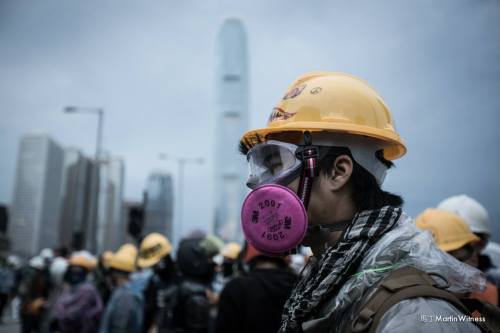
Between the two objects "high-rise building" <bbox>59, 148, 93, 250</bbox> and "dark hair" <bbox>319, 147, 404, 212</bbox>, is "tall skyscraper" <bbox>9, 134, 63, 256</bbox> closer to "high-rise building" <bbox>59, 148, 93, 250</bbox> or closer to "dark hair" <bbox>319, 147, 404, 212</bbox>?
"high-rise building" <bbox>59, 148, 93, 250</bbox>

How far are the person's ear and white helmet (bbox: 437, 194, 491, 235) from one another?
3.14 m

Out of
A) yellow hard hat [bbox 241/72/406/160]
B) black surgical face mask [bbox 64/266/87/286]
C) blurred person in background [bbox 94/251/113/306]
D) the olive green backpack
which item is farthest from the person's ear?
blurred person in background [bbox 94/251/113/306]

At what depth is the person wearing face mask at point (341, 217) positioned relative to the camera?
136 centimetres

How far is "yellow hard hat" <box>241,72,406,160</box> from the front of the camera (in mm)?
1813

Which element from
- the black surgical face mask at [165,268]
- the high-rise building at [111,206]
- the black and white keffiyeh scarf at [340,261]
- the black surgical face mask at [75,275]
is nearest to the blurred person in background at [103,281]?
the black surgical face mask at [75,275]

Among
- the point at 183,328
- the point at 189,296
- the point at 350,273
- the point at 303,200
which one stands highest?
the point at 303,200

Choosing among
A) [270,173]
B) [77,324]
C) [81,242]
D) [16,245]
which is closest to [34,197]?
[16,245]

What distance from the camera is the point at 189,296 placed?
464 cm

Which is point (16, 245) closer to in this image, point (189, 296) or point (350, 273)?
point (189, 296)

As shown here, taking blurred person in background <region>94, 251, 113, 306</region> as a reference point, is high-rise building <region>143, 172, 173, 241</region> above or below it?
above

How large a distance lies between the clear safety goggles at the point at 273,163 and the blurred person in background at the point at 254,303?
4.90 ft

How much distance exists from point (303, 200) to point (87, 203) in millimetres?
21457

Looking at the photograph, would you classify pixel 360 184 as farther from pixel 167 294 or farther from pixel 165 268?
pixel 165 268

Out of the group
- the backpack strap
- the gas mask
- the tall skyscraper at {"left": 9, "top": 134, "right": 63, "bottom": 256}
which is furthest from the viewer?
the tall skyscraper at {"left": 9, "top": 134, "right": 63, "bottom": 256}
